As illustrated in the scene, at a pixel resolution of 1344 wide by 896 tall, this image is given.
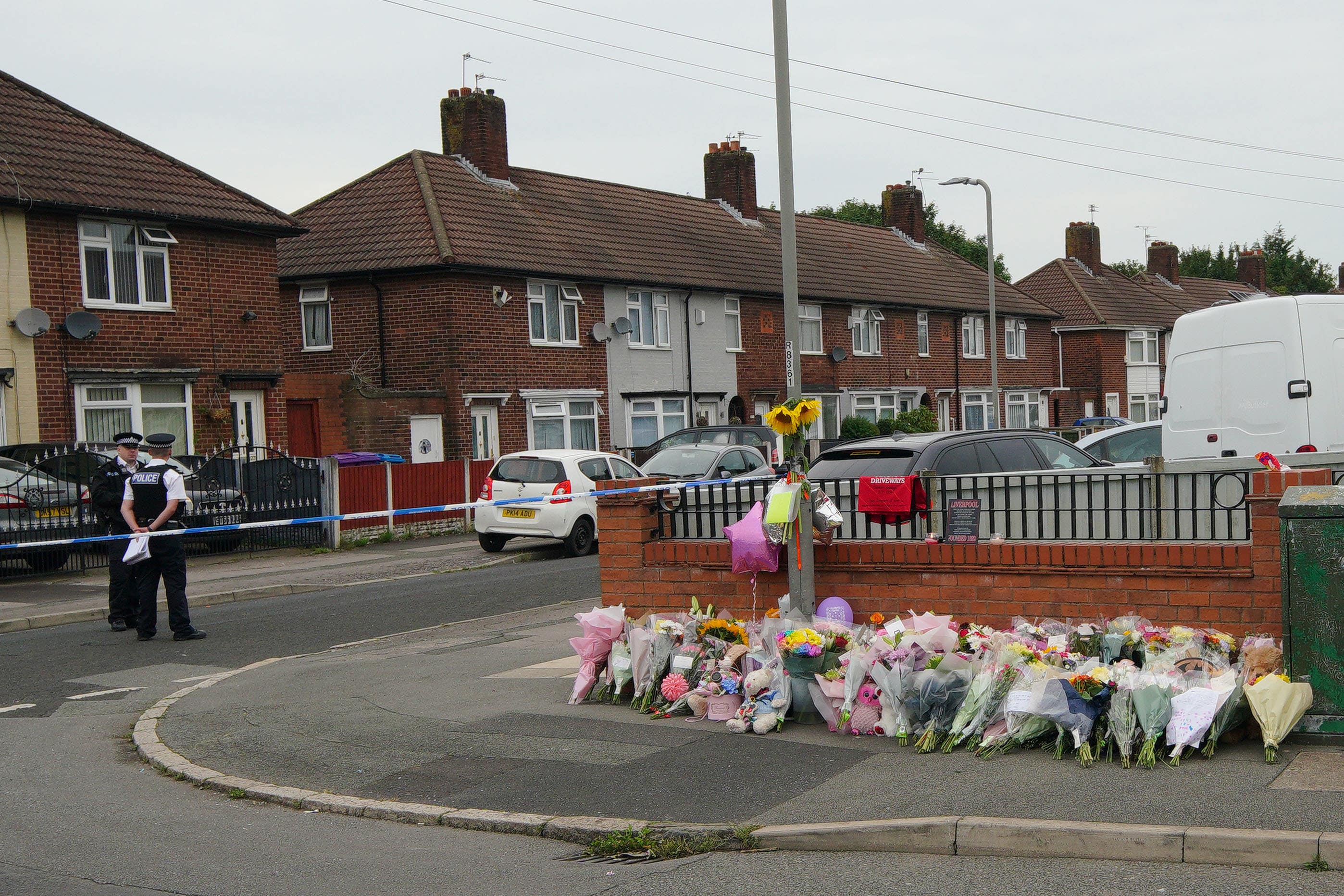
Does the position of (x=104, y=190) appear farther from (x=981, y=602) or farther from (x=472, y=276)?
(x=981, y=602)

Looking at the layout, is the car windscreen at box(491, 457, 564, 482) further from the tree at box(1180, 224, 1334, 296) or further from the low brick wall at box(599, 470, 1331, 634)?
the tree at box(1180, 224, 1334, 296)

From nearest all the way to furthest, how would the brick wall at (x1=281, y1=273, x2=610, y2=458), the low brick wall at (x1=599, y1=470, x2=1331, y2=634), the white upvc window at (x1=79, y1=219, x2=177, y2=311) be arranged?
the low brick wall at (x1=599, y1=470, x2=1331, y2=634) → the white upvc window at (x1=79, y1=219, x2=177, y2=311) → the brick wall at (x1=281, y1=273, x2=610, y2=458)

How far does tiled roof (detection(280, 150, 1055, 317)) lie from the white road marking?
18530mm

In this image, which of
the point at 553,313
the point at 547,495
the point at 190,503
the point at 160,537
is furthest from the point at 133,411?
the point at 160,537

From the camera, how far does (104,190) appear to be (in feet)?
74.7

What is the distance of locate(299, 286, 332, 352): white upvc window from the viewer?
3017cm

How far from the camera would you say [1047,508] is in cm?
827

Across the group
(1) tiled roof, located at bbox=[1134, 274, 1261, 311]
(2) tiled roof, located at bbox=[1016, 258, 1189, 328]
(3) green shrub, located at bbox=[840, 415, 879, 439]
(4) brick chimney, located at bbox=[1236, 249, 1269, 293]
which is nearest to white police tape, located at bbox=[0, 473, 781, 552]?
(3) green shrub, located at bbox=[840, 415, 879, 439]

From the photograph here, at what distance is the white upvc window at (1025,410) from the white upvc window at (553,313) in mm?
22197

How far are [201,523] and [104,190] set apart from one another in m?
6.66

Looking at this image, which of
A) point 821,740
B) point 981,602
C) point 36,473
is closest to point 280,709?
point 821,740

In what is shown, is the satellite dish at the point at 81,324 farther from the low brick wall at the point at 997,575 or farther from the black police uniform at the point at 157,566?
the low brick wall at the point at 997,575

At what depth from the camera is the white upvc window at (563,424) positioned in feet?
97.5

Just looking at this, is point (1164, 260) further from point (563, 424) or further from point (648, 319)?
point (563, 424)
